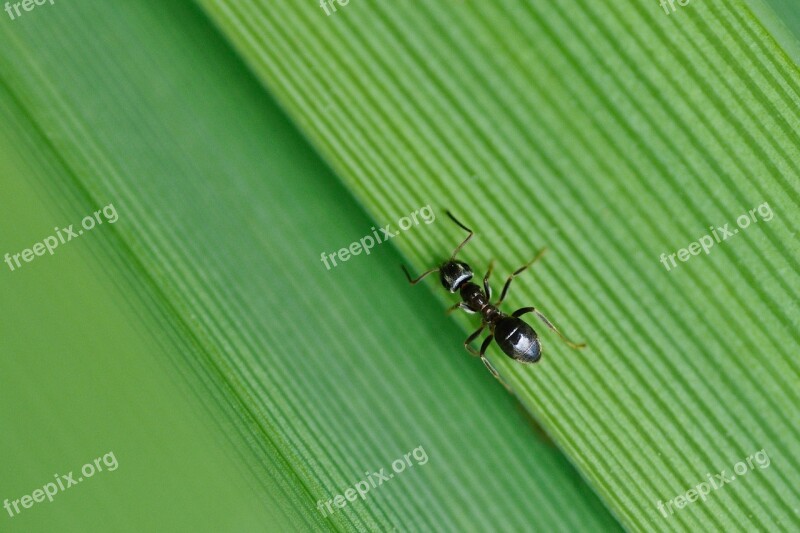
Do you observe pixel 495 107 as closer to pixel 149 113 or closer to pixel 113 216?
pixel 149 113

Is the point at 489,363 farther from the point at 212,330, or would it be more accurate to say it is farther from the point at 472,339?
the point at 212,330

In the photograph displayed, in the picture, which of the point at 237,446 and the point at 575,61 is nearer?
the point at 575,61

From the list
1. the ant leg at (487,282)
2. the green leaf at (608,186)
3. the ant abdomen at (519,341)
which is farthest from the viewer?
the ant leg at (487,282)

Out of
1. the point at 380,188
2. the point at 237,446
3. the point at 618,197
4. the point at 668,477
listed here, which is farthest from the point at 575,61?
the point at 237,446

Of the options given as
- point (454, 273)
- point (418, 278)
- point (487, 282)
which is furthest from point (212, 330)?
point (487, 282)

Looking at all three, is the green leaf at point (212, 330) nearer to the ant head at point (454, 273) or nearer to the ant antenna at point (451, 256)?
the ant antenna at point (451, 256)

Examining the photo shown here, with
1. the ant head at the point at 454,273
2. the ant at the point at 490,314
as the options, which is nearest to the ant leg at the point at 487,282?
the ant at the point at 490,314

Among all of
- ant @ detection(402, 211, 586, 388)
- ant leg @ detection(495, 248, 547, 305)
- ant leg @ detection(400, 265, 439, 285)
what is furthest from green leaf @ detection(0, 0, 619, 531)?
ant leg @ detection(495, 248, 547, 305)

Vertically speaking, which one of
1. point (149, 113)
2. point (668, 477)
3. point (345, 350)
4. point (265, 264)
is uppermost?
point (149, 113)
